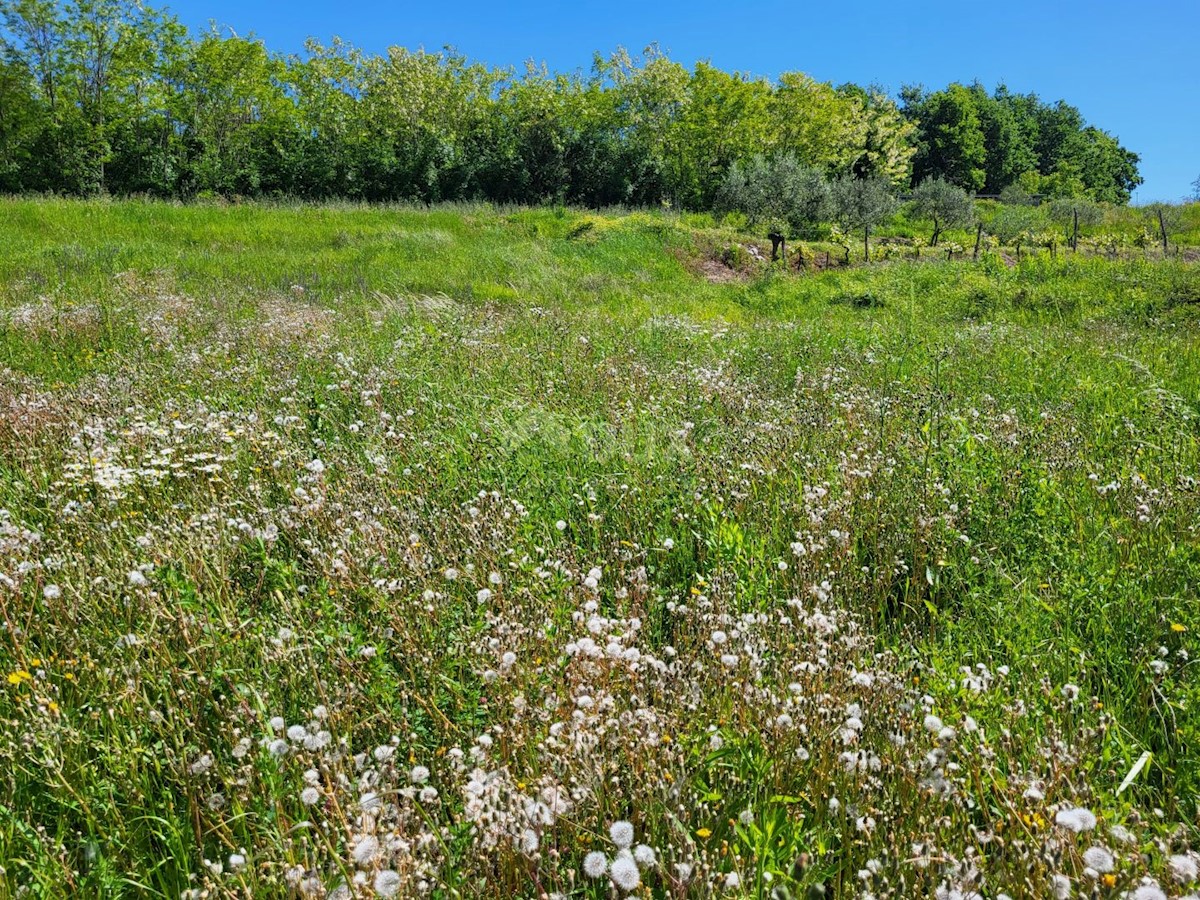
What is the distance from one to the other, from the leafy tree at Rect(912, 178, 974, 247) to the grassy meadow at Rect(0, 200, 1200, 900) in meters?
29.2

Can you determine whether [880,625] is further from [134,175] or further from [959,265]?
[134,175]

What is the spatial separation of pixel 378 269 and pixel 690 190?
3235 cm

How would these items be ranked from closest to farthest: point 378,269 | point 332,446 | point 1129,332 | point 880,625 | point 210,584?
1. point 210,584
2. point 880,625
3. point 332,446
4. point 1129,332
5. point 378,269

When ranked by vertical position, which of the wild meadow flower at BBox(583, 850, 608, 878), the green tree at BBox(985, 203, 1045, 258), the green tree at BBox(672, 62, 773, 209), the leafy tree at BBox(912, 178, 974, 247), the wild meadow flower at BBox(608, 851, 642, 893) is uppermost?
the green tree at BBox(672, 62, 773, 209)

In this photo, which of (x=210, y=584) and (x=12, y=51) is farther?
(x=12, y=51)

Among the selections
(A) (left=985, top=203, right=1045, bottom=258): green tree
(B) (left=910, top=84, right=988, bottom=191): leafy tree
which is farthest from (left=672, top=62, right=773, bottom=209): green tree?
(B) (left=910, top=84, right=988, bottom=191): leafy tree

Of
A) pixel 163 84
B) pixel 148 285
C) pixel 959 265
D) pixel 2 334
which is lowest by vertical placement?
pixel 2 334

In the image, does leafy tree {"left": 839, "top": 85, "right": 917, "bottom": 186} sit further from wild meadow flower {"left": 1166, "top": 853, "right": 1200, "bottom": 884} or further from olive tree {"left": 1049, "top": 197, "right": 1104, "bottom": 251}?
wild meadow flower {"left": 1166, "top": 853, "right": 1200, "bottom": 884}

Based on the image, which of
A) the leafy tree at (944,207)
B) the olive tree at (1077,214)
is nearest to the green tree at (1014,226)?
the leafy tree at (944,207)

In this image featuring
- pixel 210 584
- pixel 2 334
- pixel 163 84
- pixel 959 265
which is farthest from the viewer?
pixel 163 84

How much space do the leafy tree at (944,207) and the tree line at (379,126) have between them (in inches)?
224

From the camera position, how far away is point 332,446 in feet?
14.9

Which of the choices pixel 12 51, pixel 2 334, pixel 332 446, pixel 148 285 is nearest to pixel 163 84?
pixel 12 51

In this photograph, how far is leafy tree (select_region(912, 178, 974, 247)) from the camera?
3170 centimetres
